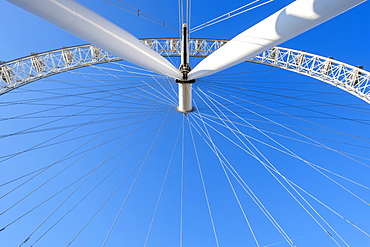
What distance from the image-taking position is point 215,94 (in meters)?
12.1

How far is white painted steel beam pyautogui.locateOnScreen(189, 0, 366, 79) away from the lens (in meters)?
4.00

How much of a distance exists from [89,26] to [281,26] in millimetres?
4278

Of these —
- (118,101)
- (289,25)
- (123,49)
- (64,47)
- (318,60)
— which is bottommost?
(118,101)

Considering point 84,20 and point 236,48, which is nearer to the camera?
point 84,20

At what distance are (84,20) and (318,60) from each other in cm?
1642

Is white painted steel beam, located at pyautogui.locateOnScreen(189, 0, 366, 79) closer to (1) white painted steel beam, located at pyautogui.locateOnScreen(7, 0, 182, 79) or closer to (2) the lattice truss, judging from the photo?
(1) white painted steel beam, located at pyautogui.locateOnScreen(7, 0, 182, 79)

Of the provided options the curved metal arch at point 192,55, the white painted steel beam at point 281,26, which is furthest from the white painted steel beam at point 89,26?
the curved metal arch at point 192,55

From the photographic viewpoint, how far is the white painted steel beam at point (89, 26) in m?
3.62

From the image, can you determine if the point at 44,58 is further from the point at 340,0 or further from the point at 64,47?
the point at 340,0

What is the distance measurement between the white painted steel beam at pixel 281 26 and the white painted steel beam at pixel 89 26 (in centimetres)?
249

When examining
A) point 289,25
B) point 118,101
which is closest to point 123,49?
point 289,25

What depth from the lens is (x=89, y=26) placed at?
4340mm

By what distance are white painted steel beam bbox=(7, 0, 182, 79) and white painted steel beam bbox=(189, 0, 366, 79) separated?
8.17 ft

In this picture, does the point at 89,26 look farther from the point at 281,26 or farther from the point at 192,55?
the point at 192,55
